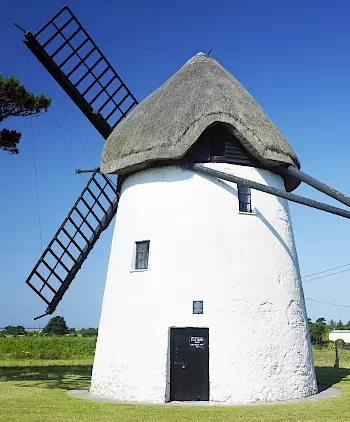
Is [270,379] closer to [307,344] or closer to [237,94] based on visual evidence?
[307,344]

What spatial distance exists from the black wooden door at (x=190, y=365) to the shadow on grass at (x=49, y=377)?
4.01 m

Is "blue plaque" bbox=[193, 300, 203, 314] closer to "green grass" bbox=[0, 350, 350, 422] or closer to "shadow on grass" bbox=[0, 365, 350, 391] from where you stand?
"green grass" bbox=[0, 350, 350, 422]

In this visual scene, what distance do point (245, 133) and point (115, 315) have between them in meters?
5.36

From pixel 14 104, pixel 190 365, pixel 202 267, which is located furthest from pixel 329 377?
pixel 14 104

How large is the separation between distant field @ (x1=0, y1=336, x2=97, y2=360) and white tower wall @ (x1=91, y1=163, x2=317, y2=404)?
16.5 meters

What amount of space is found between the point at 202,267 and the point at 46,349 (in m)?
22.4

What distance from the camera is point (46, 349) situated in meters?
31.2

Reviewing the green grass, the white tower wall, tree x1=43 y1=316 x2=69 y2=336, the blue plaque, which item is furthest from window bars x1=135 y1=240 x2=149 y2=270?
tree x1=43 y1=316 x2=69 y2=336

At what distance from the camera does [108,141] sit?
559 inches

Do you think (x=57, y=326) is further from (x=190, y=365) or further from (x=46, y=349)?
(x=190, y=365)

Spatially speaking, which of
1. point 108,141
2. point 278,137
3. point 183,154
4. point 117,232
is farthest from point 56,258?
point 278,137

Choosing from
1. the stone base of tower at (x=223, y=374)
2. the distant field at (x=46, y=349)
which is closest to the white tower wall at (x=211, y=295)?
the stone base of tower at (x=223, y=374)

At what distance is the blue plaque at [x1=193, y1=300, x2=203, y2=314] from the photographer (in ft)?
37.5

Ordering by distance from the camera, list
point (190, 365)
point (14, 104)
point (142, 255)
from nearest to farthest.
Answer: point (190, 365) < point (142, 255) < point (14, 104)
